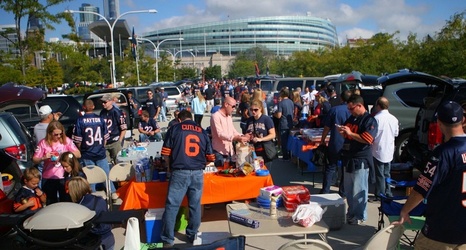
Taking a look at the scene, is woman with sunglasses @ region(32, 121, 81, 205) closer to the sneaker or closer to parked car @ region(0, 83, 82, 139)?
parked car @ region(0, 83, 82, 139)

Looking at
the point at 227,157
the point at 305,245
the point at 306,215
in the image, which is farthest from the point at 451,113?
the point at 227,157

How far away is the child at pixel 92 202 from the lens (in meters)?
3.72

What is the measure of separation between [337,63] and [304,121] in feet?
73.0

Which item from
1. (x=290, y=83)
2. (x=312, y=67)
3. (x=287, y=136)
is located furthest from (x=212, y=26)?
(x=287, y=136)

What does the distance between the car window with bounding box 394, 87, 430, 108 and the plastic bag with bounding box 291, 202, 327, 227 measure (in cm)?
609

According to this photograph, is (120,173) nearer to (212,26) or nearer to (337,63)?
(337,63)

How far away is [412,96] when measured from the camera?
30.7 feet

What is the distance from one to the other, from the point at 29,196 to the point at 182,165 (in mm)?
2056

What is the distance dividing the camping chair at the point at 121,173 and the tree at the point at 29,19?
1511 centimetres

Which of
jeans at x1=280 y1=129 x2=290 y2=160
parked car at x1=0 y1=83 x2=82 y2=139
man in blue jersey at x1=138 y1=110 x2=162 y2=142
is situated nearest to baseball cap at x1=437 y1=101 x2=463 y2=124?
parked car at x1=0 y1=83 x2=82 y2=139

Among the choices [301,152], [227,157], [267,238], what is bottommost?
[267,238]

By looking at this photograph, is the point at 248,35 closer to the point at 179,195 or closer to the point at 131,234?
the point at 179,195

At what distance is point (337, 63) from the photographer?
31562 mm

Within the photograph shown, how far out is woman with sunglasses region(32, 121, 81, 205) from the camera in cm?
565
